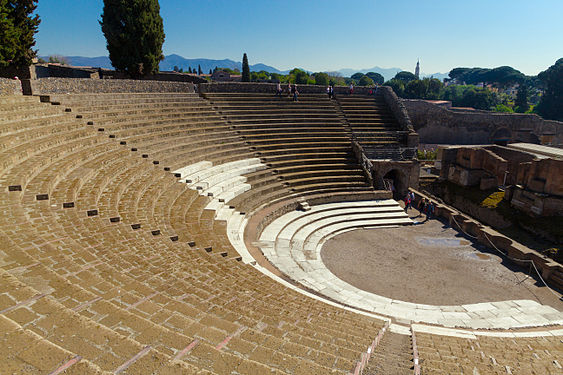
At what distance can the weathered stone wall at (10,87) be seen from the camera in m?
11.3

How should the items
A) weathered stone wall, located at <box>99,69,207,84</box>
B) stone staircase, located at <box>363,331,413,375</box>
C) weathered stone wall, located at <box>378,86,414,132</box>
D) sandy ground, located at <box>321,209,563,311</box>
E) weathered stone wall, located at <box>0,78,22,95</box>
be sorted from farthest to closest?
weathered stone wall, located at <box>99,69,207,84</box>, weathered stone wall, located at <box>378,86,414,132</box>, weathered stone wall, located at <box>0,78,22,95</box>, sandy ground, located at <box>321,209,563,311</box>, stone staircase, located at <box>363,331,413,375</box>

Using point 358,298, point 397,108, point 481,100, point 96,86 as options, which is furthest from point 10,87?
point 481,100

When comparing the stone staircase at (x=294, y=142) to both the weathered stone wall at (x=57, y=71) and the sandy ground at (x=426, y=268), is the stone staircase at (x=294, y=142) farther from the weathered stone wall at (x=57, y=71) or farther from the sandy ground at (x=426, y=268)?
the weathered stone wall at (x=57, y=71)

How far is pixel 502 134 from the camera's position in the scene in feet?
120

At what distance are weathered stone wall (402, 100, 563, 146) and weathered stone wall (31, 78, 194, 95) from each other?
26.0 metres

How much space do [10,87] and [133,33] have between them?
1248 centimetres

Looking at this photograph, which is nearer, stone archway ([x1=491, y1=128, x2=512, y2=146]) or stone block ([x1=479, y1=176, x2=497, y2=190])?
stone block ([x1=479, y1=176, x2=497, y2=190])

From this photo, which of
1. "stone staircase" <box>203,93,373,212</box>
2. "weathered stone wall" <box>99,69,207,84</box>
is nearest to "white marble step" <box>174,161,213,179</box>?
"stone staircase" <box>203,93,373,212</box>

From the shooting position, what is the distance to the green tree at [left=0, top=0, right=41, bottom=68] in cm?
1617

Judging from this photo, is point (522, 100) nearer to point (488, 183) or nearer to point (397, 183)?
point (488, 183)

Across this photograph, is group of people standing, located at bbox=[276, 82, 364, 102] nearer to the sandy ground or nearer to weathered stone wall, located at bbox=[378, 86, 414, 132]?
weathered stone wall, located at bbox=[378, 86, 414, 132]

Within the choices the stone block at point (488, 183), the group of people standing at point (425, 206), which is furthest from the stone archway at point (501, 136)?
the group of people standing at point (425, 206)

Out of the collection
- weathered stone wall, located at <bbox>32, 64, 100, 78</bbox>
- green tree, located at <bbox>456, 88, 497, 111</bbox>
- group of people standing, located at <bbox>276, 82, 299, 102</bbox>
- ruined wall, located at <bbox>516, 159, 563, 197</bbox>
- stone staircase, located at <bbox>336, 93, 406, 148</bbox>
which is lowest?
ruined wall, located at <bbox>516, 159, 563, 197</bbox>

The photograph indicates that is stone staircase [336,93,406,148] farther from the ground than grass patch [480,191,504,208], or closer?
farther from the ground
